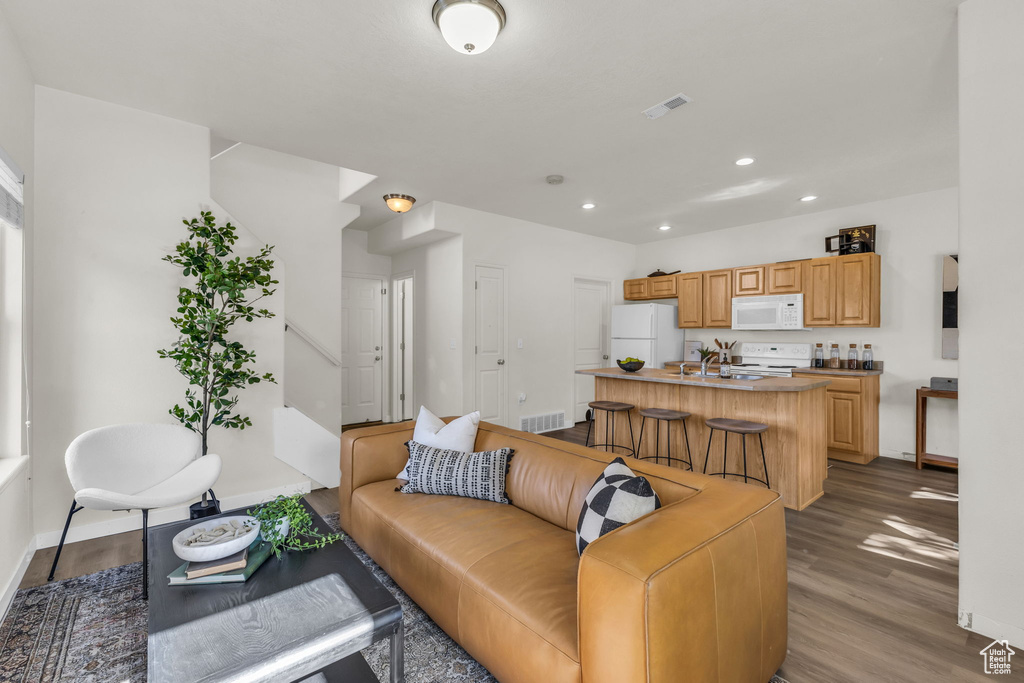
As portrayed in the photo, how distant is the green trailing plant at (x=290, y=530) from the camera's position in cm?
170

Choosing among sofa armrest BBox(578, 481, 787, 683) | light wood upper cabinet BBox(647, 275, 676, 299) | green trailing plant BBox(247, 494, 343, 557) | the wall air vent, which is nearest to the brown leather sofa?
sofa armrest BBox(578, 481, 787, 683)

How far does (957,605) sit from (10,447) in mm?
4594

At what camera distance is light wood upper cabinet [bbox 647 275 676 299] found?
20.3ft

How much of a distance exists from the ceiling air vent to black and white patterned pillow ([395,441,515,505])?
86.8 inches

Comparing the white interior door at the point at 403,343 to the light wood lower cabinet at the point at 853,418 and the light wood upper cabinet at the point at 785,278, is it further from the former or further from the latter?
the light wood lower cabinet at the point at 853,418

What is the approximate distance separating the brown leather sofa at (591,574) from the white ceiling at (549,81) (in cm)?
197

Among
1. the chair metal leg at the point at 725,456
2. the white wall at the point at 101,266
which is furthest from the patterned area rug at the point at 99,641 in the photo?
the chair metal leg at the point at 725,456

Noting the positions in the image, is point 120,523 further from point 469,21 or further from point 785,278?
point 785,278

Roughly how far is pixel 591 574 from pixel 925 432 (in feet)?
16.2

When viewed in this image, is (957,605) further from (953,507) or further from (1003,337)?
(953,507)

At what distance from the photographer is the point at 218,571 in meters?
1.52

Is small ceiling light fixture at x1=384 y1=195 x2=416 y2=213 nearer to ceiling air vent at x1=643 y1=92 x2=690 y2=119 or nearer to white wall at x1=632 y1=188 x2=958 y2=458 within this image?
ceiling air vent at x1=643 y1=92 x2=690 y2=119

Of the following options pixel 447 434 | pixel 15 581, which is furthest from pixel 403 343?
pixel 15 581

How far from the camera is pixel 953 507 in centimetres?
322
